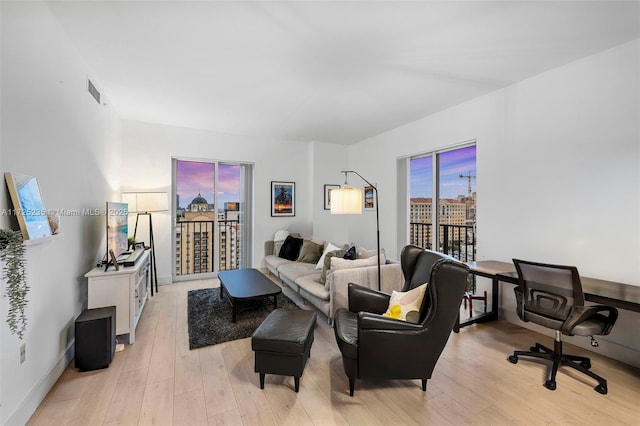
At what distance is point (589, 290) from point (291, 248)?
3901 mm

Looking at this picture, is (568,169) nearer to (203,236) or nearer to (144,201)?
(144,201)

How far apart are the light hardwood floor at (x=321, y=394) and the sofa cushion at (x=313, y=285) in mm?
583

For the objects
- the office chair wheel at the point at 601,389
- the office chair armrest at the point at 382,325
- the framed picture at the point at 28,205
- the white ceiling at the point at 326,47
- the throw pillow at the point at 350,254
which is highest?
the white ceiling at the point at 326,47

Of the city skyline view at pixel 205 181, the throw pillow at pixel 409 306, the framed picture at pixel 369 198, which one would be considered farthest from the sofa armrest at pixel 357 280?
the city skyline view at pixel 205 181

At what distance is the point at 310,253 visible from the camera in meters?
4.73

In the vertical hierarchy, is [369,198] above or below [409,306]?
above

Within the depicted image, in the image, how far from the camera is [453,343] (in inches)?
111

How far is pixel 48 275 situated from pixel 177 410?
1.41m

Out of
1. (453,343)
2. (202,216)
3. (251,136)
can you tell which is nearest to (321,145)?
(251,136)

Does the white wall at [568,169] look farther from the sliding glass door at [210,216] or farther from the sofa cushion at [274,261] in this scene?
the sliding glass door at [210,216]

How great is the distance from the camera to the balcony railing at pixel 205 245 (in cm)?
515

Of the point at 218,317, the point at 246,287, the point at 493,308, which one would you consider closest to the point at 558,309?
the point at 493,308

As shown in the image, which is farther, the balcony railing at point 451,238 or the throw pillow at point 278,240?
the throw pillow at point 278,240

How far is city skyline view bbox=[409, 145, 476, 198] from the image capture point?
3948 mm
